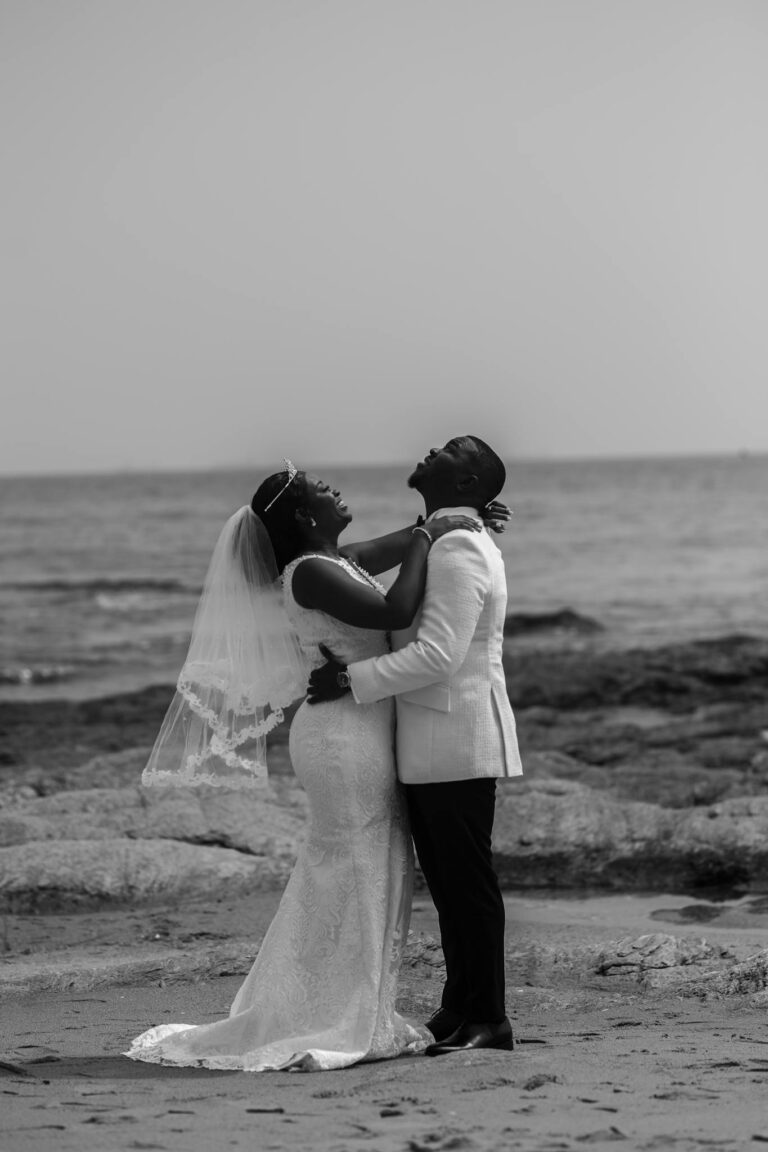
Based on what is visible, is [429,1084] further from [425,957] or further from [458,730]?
[425,957]

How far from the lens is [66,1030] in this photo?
17.7 ft

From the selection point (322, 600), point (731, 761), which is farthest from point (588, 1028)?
point (731, 761)

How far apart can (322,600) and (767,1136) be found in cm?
220

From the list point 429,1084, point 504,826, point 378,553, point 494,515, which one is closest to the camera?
point 429,1084

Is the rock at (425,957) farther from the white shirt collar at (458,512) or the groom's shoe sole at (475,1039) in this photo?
the white shirt collar at (458,512)

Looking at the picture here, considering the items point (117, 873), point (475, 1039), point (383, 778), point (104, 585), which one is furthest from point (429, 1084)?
point (104, 585)

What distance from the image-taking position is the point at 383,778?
4.86 m

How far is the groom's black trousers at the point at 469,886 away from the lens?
15.6 ft

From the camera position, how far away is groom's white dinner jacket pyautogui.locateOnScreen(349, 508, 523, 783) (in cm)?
466

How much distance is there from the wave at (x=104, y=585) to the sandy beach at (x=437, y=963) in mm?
25274

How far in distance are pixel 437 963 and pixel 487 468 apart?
8.43 ft

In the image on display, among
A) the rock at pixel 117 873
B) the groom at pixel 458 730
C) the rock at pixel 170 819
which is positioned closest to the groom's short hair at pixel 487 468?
the groom at pixel 458 730

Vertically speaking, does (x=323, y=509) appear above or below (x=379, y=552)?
above

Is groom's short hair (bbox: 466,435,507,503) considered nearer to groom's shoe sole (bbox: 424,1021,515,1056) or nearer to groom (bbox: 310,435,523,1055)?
groom (bbox: 310,435,523,1055)
